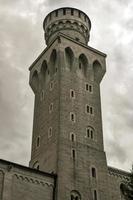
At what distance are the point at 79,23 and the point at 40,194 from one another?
25862mm

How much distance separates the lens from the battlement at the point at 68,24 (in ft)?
165

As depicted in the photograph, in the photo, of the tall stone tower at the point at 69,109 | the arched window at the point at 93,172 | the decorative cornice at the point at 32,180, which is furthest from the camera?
the arched window at the point at 93,172

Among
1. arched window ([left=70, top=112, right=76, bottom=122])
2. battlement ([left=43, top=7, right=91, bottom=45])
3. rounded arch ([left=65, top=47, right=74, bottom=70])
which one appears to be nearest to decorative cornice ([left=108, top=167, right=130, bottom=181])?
arched window ([left=70, top=112, right=76, bottom=122])

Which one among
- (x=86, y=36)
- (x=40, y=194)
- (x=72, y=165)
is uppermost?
(x=86, y=36)

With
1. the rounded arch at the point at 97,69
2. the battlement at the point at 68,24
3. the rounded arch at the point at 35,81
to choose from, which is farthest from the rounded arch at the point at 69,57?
the rounded arch at the point at 35,81

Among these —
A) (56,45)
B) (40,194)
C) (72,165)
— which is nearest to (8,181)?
(40,194)

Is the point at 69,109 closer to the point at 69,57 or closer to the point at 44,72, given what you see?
the point at 69,57

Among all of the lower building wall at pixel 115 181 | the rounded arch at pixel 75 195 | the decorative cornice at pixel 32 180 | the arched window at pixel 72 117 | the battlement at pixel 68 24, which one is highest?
the battlement at pixel 68 24

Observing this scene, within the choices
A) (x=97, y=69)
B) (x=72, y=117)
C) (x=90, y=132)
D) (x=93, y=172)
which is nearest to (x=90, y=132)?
(x=90, y=132)

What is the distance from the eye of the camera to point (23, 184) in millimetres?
34469

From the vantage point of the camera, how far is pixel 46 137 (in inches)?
1628

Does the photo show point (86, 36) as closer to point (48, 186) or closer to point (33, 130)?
point (33, 130)

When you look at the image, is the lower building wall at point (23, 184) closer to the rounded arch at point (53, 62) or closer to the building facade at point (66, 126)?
the building facade at point (66, 126)

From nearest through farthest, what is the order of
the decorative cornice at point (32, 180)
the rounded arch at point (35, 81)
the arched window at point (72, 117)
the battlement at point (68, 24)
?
the decorative cornice at point (32, 180) → the arched window at point (72, 117) → the rounded arch at point (35, 81) → the battlement at point (68, 24)
